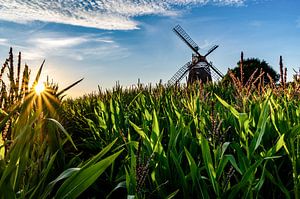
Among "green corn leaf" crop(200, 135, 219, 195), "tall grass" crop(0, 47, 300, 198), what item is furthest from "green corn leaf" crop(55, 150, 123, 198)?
"green corn leaf" crop(200, 135, 219, 195)

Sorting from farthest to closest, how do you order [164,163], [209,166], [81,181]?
1. [164,163]
2. [209,166]
3. [81,181]

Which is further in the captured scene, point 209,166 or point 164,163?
point 164,163

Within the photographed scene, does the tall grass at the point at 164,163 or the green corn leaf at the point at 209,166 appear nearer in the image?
the tall grass at the point at 164,163

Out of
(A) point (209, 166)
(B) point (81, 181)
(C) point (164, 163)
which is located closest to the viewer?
(B) point (81, 181)

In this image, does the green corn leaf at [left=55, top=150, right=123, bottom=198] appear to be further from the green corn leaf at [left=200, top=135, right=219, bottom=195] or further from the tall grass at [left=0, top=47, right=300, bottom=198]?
the green corn leaf at [left=200, top=135, right=219, bottom=195]

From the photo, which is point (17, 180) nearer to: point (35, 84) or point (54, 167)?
point (35, 84)

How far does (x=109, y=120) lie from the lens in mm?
5180

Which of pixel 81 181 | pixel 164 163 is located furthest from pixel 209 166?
pixel 81 181

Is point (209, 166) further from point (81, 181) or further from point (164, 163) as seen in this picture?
point (81, 181)

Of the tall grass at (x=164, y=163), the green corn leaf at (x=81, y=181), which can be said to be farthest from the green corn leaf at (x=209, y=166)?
the green corn leaf at (x=81, y=181)

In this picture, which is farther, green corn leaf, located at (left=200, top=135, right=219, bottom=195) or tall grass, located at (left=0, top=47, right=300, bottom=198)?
Result: green corn leaf, located at (left=200, top=135, right=219, bottom=195)

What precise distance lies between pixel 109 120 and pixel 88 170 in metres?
3.53

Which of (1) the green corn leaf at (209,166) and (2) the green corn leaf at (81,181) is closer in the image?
(2) the green corn leaf at (81,181)

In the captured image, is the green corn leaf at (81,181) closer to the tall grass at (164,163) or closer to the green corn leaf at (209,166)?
the tall grass at (164,163)
